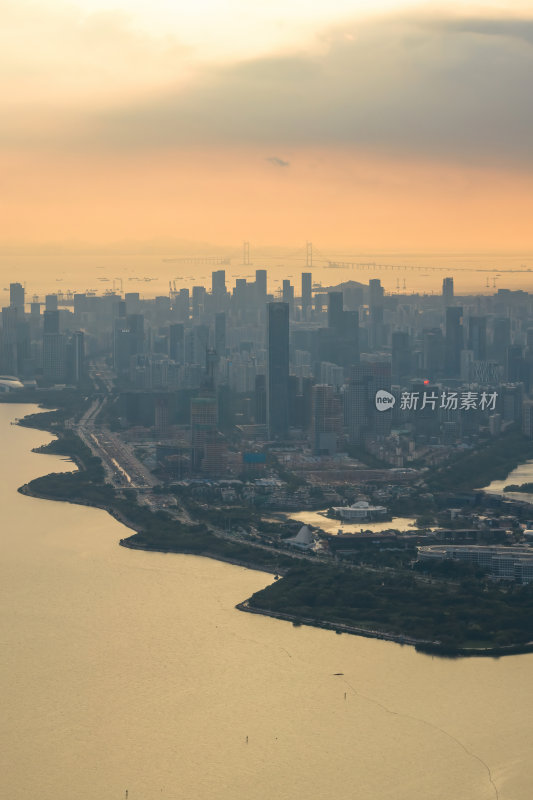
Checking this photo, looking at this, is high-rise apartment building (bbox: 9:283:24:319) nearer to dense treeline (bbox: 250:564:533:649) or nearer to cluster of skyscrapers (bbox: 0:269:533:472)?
cluster of skyscrapers (bbox: 0:269:533:472)

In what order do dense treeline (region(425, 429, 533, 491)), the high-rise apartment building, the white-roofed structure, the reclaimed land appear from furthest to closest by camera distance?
the high-rise apartment building, dense treeline (region(425, 429, 533, 491)), the white-roofed structure, the reclaimed land

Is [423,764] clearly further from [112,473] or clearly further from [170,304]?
[170,304]

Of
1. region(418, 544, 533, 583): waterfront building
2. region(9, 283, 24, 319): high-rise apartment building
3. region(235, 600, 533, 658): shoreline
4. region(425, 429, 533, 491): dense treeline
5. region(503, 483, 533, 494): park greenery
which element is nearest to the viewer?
region(235, 600, 533, 658): shoreline

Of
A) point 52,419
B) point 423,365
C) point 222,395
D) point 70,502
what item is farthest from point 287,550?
point 423,365

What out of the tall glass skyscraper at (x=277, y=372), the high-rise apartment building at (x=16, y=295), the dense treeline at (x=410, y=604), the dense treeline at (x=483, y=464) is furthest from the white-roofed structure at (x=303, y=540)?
the high-rise apartment building at (x=16, y=295)

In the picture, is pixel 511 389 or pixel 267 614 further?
pixel 511 389

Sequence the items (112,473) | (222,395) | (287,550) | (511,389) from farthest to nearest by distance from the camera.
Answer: (511,389), (222,395), (112,473), (287,550)

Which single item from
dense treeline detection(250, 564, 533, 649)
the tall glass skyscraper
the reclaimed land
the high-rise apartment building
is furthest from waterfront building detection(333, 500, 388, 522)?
the high-rise apartment building
